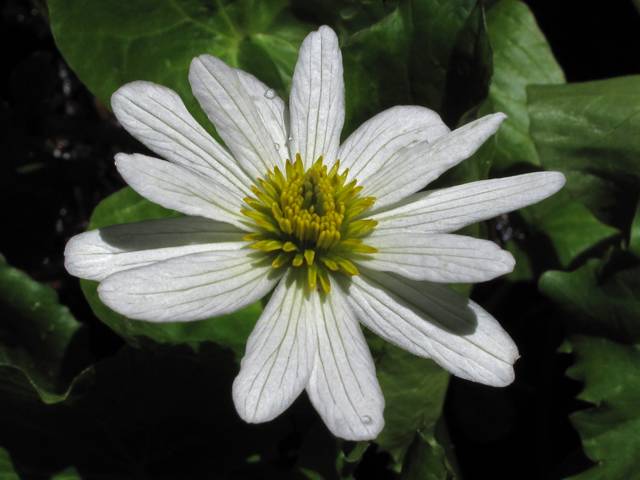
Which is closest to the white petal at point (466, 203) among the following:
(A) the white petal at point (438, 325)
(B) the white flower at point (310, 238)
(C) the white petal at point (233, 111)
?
(B) the white flower at point (310, 238)

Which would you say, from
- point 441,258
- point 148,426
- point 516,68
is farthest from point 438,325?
point 516,68

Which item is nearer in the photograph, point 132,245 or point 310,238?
point 132,245

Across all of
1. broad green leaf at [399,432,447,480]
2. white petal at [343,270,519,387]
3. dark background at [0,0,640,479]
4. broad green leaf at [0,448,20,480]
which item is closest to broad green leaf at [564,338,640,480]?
dark background at [0,0,640,479]

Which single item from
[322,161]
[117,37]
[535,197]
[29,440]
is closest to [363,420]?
[535,197]

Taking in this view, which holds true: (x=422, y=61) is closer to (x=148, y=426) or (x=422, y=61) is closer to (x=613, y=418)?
(x=613, y=418)

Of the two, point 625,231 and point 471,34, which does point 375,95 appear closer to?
point 471,34

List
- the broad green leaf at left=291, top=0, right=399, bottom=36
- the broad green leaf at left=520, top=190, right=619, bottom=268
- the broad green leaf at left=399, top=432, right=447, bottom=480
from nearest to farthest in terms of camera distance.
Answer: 1. the broad green leaf at left=399, top=432, right=447, bottom=480
2. the broad green leaf at left=291, top=0, right=399, bottom=36
3. the broad green leaf at left=520, top=190, right=619, bottom=268

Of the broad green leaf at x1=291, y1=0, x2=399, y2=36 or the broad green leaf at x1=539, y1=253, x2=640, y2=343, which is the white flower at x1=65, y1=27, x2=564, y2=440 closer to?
the broad green leaf at x1=291, y1=0, x2=399, y2=36
